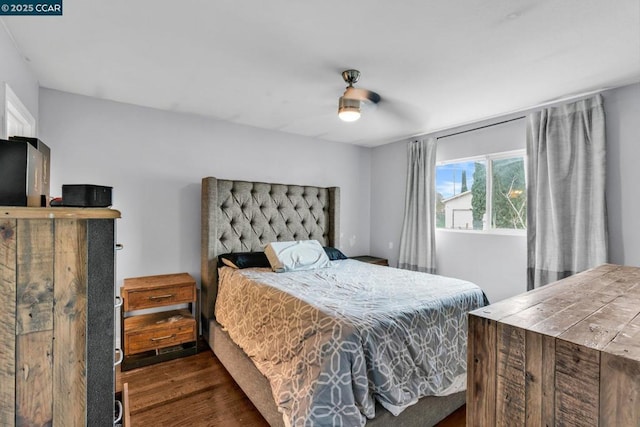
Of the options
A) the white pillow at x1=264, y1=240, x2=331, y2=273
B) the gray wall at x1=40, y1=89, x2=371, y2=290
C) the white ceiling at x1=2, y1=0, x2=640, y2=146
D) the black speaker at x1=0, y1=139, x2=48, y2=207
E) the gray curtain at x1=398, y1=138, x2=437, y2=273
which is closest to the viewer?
the black speaker at x1=0, y1=139, x2=48, y2=207

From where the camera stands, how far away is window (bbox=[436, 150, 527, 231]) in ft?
10.1

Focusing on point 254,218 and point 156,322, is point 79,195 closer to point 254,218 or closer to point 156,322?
point 156,322

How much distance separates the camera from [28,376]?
0.86 meters

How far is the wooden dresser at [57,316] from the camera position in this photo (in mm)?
844

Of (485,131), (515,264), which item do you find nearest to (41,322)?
(515,264)

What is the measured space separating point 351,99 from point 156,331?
8.40 ft

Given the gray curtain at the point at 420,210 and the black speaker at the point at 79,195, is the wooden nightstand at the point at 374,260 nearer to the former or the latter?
the gray curtain at the point at 420,210

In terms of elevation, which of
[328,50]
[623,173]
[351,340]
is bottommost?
[351,340]

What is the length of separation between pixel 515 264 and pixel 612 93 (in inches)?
66.2

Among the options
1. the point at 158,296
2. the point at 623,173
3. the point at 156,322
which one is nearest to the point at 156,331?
the point at 156,322

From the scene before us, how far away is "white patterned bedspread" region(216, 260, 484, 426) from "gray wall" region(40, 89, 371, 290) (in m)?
1.11

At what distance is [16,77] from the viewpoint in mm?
1844

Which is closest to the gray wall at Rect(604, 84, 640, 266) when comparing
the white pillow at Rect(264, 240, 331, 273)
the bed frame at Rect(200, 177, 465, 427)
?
the bed frame at Rect(200, 177, 465, 427)

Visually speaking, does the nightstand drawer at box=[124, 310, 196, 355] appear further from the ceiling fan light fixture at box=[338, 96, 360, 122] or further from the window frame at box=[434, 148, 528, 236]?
the window frame at box=[434, 148, 528, 236]
